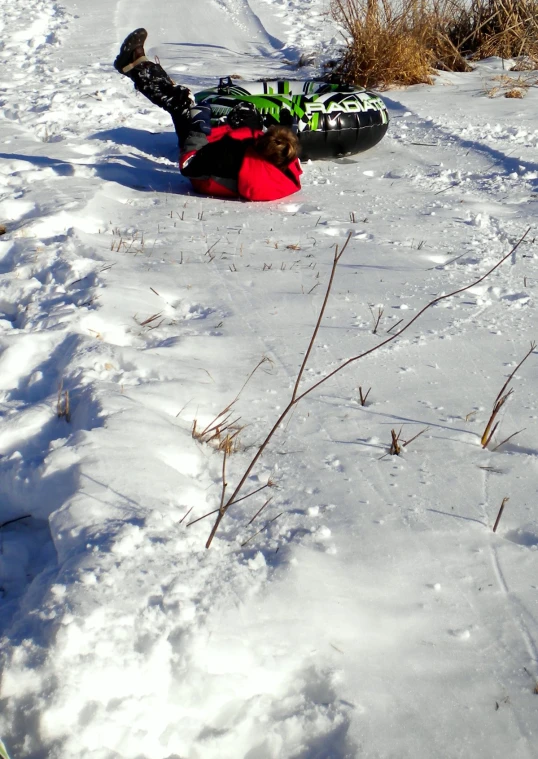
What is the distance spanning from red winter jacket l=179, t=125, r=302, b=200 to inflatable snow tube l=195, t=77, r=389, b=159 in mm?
574

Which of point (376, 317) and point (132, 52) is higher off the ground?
point (132, 52)

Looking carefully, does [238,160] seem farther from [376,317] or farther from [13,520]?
[13,520]

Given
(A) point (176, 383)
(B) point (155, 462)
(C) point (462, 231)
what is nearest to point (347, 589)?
(B) point (155, 462)

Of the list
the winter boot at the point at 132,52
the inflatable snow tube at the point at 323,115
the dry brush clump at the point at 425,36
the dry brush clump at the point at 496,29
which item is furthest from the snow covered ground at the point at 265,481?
the dry brush clump at the point at 496,29

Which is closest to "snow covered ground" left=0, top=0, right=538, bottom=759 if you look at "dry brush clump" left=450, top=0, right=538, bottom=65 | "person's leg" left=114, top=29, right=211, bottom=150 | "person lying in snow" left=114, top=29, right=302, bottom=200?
"person lying in snow" left=114, top=29, right=302, bottom=200

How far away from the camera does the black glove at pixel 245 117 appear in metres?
5.22

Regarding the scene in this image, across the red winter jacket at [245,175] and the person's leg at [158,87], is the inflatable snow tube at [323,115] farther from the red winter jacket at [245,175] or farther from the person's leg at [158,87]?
the red winter jacket at [245,175]

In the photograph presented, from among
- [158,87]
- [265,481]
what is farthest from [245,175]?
[265,481]

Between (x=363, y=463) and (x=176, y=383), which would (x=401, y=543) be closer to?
(x=363, y=463)

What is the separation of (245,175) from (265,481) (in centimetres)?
299

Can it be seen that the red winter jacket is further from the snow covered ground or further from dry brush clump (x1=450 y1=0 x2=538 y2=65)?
dry brush clump (x1=450 y1=0 x2=538 y2=65)

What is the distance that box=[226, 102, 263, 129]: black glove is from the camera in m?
5.22

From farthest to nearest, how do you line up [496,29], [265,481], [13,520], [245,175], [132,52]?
[496,29] → [132,52] → [245,175] → [265,481] → [13,520]

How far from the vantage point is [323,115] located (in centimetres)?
529
